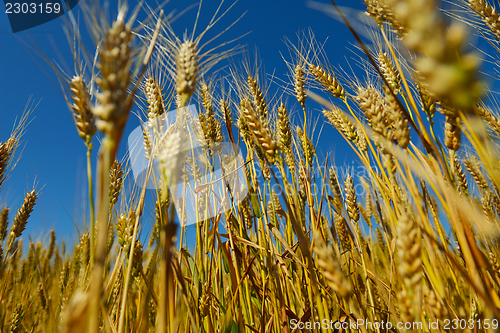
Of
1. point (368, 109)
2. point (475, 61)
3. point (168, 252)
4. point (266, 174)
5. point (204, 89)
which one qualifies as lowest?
point (168, 252)

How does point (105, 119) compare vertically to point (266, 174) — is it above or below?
below

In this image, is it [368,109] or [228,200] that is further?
[228,200]

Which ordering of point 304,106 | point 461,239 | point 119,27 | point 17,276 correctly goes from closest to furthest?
1. point 119,27
2. point 461,239
3. point 304,106
4. point 17,276

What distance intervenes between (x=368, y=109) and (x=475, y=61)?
0.47 m

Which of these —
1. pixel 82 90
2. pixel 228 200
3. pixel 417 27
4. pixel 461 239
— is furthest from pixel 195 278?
pixel 417 27

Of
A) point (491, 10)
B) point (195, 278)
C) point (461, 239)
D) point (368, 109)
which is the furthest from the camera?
point (491, 10)

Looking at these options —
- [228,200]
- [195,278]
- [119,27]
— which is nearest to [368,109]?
[119,27]

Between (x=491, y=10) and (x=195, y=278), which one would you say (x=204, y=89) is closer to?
(x=195, y=278)

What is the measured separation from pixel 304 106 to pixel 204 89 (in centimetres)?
90

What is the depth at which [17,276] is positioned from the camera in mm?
3338

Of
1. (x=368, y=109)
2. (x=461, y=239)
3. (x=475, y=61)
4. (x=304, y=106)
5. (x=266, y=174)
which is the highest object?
(x=304, y=106)

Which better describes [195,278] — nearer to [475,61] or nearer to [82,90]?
[82,90]

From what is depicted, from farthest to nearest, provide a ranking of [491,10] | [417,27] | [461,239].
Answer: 1. [491,10]
2. [461,239]
3. [417,27]

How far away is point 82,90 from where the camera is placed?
2.02 feet
